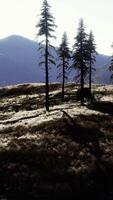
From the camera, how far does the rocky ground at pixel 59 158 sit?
2817 centimetres

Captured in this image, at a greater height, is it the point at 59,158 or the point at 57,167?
the point at 59,158

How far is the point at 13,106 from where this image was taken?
2997 inches

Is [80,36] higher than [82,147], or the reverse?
[80,36]

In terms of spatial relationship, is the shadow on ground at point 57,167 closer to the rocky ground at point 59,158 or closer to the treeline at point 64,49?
the rocky ground at point 59,158

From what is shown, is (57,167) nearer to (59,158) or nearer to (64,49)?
(59,158)

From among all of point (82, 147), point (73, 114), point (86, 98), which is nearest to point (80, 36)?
point (86, 98)

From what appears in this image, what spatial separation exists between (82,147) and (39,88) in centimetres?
6596

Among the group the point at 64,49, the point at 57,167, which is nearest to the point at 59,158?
the point at 57,167

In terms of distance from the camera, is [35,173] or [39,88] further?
[39,88]

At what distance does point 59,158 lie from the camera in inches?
1296

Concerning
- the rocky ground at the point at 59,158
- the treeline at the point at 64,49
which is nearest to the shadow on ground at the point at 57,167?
the rocky ground at the point at 59,158

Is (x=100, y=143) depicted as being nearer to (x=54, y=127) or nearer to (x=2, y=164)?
(x=54, y=127)

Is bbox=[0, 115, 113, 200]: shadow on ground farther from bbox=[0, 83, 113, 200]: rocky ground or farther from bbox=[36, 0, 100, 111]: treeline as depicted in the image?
bbox=[36, 0, 100, 111]: treeline

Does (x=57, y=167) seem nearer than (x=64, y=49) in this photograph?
Yes
